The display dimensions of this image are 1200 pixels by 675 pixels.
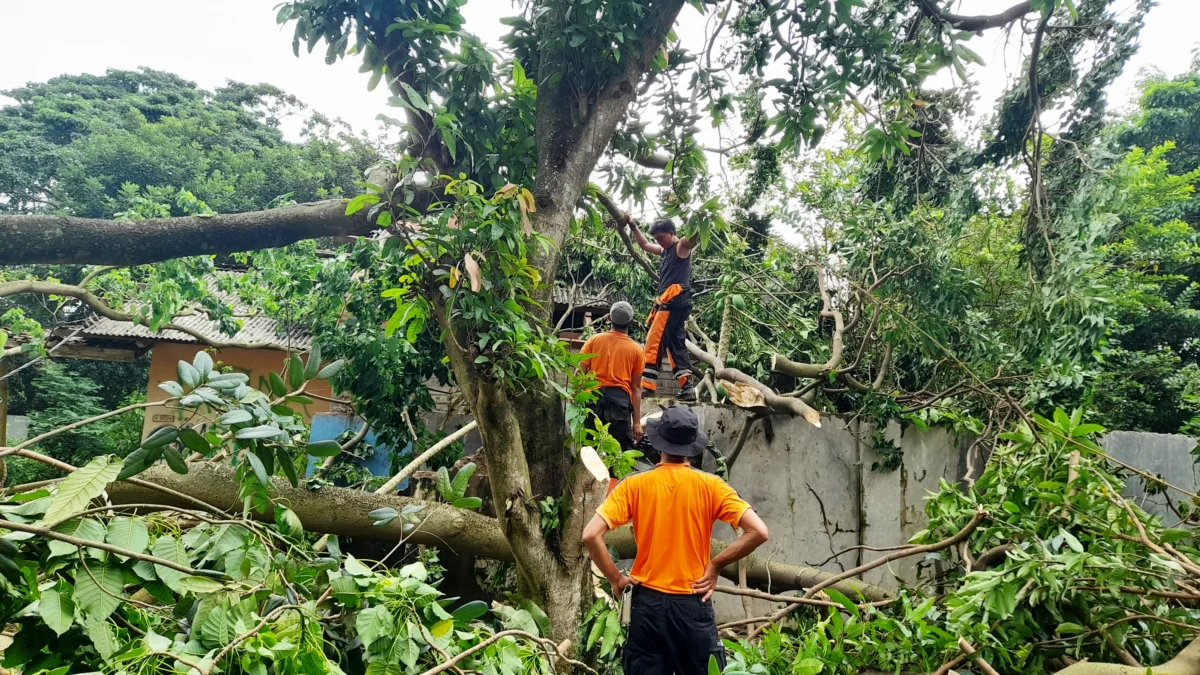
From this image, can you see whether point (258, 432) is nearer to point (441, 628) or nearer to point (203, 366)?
point (203, 366)

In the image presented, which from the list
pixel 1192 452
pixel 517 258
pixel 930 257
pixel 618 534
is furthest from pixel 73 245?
pixel 1192 452

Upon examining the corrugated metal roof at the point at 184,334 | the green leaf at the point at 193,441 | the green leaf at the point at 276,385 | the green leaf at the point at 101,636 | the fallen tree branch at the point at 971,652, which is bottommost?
the fallen tree branch at the point at 971,652

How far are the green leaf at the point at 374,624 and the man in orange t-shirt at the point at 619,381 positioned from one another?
2747 mm

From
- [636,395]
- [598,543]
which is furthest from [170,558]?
[636,395]

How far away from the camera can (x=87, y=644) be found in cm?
172

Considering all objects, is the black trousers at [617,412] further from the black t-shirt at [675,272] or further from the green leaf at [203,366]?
the green leaf at [203,366]

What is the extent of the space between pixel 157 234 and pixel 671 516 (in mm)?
3185

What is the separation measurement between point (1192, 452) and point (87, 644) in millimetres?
5302

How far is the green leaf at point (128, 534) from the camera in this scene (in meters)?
1.71

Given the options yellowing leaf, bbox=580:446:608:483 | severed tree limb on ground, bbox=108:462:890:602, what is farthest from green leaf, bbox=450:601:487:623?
severed tree limb on ground, bbox=108:462:890:602

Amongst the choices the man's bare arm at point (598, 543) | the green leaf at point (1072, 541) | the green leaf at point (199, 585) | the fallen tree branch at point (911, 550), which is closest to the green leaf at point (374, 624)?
the green leaf at point (199, 585)

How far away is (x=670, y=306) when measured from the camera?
523 cm

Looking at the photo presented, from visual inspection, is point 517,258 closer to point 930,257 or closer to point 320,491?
point 320,491

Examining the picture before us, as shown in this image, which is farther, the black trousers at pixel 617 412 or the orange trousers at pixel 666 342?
the orange trousers at pixel 666 342
